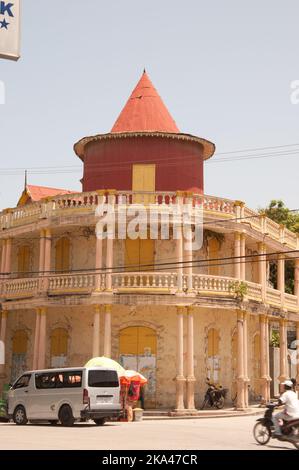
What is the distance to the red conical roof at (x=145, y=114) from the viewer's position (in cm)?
3497

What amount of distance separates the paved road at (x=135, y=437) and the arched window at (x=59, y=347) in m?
8.59

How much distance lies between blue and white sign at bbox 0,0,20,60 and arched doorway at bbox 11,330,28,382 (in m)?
20.7

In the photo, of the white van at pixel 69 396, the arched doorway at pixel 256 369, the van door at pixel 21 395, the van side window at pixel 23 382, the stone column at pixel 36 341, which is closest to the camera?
the white van at pixel 69 396

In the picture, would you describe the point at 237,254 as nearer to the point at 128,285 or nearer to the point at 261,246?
the point at 261,246

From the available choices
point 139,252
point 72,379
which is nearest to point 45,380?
point 72,379

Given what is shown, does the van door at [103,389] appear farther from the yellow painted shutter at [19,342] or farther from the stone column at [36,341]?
the yellow painted shutter at [19,342]

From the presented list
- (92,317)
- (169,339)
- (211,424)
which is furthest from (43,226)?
(211,424)

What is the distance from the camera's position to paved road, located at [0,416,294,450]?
15711 millimetres

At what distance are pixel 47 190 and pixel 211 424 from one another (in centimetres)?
2009

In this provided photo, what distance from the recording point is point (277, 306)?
34.9 meters

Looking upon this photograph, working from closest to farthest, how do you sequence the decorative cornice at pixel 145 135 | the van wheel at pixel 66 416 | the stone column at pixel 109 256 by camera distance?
the van wheel at pixel 66 416, the stone column at pixel 109 256, the decorative cornice at pixel 145 135

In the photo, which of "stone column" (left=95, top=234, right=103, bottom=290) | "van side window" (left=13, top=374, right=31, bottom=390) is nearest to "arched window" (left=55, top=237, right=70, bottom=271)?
"stone column" (left=95, top=234, right=103, bottom=290)

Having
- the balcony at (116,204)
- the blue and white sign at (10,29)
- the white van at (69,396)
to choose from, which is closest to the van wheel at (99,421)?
the white van at (69,396)

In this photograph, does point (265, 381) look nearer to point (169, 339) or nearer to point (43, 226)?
point (169, 339)
